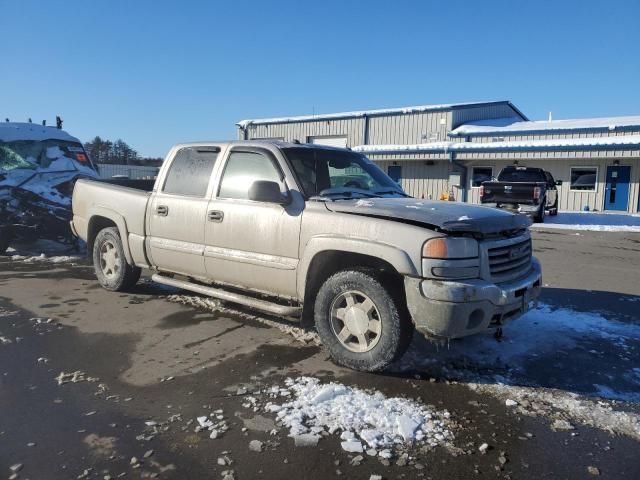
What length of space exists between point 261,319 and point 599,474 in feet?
11.5

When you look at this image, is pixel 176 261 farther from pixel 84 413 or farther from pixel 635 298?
pixel 635 298

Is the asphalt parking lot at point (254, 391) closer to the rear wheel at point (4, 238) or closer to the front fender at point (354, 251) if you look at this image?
the front fender at point (354, 251)

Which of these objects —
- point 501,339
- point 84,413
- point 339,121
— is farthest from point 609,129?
point 84,413

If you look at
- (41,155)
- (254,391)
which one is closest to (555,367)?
(254,391)

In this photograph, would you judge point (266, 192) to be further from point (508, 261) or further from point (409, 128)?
point (409, 128)

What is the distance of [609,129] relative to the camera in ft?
75.4

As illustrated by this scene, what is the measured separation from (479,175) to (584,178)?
5067 mm

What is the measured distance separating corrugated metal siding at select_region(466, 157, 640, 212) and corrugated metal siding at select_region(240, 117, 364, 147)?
8662 millimetres

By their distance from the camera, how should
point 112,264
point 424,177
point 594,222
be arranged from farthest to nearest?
1. point 424,177
2. point 594,222
3. point 112,264

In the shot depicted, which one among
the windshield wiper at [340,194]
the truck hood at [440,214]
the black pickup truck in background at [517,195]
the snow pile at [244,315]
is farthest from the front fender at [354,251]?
the black pickup truck in background at [517,195]

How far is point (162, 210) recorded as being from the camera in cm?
556

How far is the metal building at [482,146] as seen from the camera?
2303 cm

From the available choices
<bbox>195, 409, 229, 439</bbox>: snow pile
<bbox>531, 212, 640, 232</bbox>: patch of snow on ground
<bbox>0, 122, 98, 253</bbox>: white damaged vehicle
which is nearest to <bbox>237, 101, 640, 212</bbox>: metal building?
<bbox>531, 212, 640, 232</bbox>: patch of snow on ground

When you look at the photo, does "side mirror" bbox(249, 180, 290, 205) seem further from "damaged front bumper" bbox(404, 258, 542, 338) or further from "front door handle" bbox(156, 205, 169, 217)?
"front door handle" bbox(156, 205, 169, 217)
